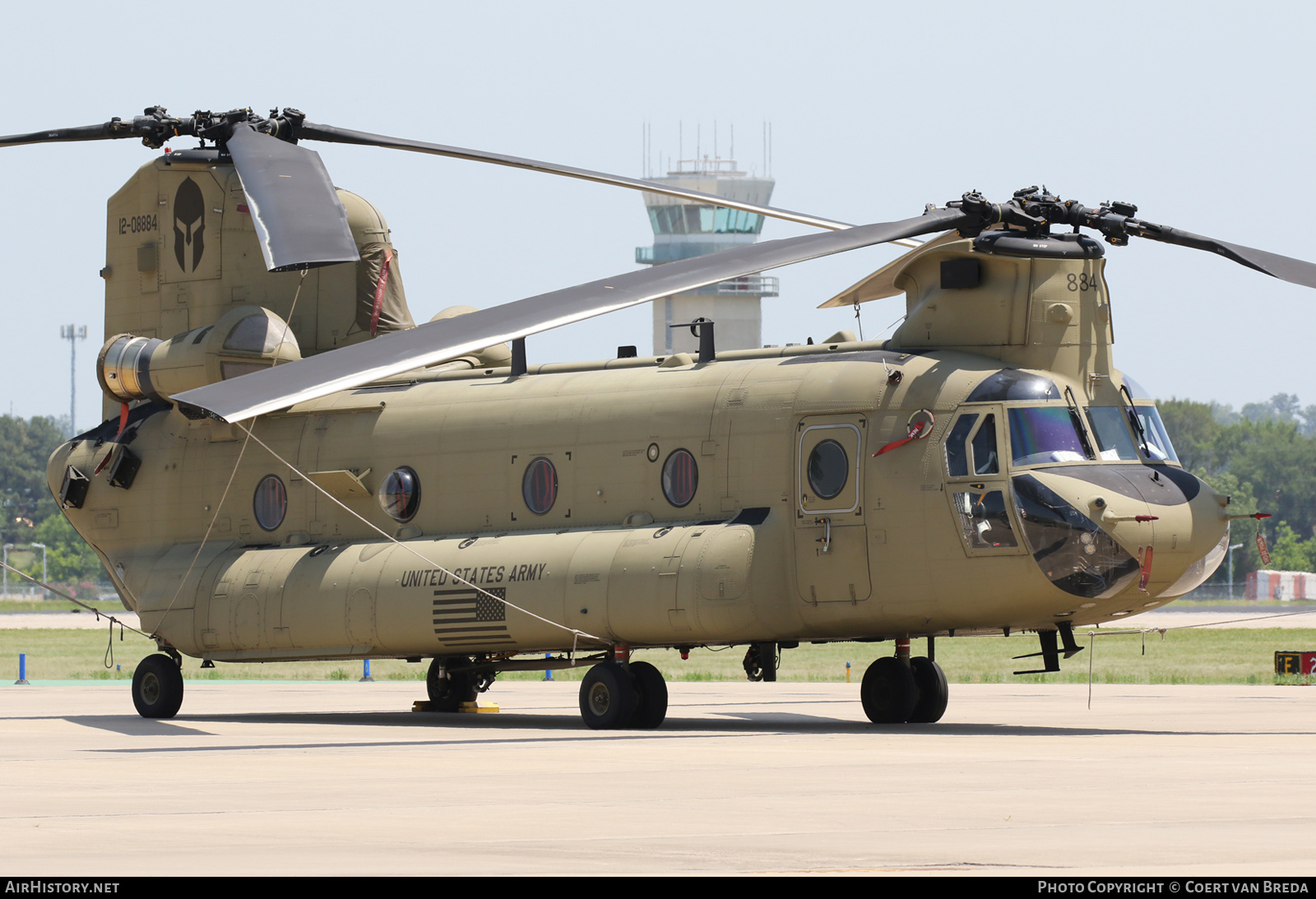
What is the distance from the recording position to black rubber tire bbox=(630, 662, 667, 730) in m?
21.2

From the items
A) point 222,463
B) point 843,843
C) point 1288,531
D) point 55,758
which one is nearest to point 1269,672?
point 222,463

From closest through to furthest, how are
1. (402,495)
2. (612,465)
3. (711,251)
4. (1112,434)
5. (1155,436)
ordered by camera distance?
(1112,434) → (1155,436) → (612,465) → (402,495) → (711,251)

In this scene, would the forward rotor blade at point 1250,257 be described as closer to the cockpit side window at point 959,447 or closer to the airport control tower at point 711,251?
the cockpit side window at point 959,447

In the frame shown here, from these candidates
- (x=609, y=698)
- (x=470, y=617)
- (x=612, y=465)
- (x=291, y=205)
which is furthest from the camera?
(x=470, y=617)

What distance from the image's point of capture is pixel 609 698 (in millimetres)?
21109

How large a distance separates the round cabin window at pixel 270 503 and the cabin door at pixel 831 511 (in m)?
7.61

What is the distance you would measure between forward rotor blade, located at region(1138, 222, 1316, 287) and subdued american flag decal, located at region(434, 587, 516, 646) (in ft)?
27.4

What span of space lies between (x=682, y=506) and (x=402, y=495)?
399cm

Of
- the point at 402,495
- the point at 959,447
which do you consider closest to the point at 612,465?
the point at 402,495

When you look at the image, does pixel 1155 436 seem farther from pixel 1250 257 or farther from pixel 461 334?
pixel 461 334

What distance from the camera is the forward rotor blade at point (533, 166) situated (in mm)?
23969

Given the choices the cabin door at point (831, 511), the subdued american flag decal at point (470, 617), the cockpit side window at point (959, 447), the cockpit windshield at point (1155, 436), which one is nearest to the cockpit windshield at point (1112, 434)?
the cockpit windshield at point (1155, 436)

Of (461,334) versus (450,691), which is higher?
(461,334)

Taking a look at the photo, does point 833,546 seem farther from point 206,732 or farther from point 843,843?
point 843,843
